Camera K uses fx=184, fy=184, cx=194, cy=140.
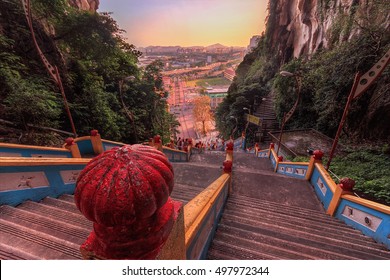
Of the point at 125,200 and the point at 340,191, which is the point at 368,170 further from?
the point at 125,200

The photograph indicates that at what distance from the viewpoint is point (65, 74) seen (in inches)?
340

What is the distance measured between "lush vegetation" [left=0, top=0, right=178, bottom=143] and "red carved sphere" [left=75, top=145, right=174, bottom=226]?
678 cm

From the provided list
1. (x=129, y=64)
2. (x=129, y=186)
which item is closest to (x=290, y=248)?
(x=129, y=186)

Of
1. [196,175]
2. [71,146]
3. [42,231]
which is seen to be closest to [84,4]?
[71,146]

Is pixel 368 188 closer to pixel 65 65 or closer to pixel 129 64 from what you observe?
Answer: pixel 65 65

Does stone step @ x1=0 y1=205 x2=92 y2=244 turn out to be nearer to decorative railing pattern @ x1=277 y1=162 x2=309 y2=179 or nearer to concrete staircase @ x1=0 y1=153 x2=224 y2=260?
concrete staircase @ x1=0 y1=153 x2=224 y2=260

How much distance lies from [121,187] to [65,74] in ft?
33.7

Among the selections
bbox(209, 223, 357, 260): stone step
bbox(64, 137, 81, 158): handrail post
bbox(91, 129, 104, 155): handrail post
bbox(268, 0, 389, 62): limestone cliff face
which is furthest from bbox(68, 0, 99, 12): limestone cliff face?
bbox(268, 0, 389, 62): limestone cliff face

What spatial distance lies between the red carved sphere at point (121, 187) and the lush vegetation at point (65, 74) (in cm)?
678

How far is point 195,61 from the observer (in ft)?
382

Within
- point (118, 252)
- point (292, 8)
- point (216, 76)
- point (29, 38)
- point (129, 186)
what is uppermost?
point (292, 8)

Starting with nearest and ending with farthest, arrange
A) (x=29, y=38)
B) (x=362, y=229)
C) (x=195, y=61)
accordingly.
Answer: (x=362, y=229) < (x=29, y=38) < (x=195, y=61)

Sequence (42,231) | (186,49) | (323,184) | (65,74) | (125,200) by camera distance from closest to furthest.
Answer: (125,200) < (42,231) < (323,184) < (65,74) < (186,49)

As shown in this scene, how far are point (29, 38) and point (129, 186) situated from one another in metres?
10.7
